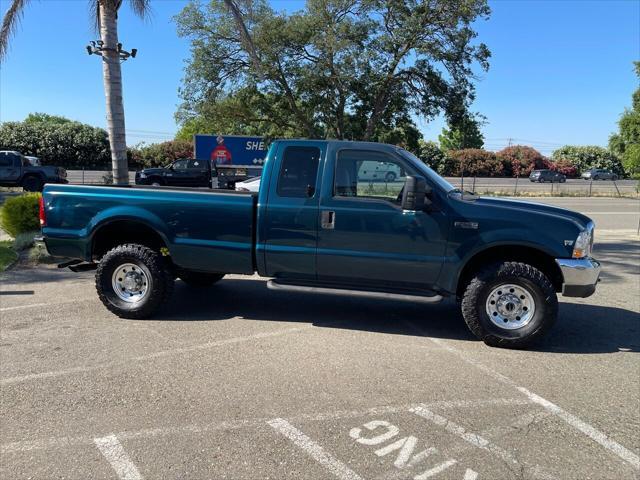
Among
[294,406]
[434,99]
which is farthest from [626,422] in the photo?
[434,99]

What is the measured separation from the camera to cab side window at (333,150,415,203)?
17.3ft

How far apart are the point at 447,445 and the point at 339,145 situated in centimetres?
317

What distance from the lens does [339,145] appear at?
5.40m

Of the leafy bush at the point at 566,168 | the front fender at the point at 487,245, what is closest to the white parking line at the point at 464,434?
the front fender at the point at 487,245

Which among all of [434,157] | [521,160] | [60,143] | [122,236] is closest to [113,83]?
[122,236]

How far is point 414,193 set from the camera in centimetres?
489

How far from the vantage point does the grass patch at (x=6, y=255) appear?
8441 millimetres

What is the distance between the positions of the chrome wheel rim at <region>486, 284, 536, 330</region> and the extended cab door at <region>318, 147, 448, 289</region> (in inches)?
24.1

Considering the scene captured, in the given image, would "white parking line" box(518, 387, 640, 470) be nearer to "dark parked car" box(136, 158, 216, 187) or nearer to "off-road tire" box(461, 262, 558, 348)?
"off-road tire" box(461, 262, 558, 348)

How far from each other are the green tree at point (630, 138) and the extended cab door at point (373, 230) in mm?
12467

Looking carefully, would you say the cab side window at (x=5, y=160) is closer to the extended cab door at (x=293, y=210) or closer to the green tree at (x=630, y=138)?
the extended cab door at (x=293, y=210)

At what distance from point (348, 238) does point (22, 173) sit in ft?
77.0

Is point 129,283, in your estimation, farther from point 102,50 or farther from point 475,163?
point 475,163

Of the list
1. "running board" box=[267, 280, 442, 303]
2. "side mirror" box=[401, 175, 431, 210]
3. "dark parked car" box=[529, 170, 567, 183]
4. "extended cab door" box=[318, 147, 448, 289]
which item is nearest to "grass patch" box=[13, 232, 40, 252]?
"running board" box=[267, 280, 442, 303]
